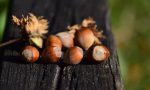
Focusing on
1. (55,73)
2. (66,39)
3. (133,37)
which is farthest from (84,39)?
(133,37)

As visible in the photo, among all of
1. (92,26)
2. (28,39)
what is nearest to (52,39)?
(28,39)

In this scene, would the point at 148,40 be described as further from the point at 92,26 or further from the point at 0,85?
the point at 0,85

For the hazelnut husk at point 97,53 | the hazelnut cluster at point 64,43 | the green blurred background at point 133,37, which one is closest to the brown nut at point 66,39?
the hazelnut cluster at point 64,43

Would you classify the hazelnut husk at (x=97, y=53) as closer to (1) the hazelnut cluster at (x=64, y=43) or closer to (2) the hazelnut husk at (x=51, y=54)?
(1) the hazelnut cluster at (x=64, y=43)

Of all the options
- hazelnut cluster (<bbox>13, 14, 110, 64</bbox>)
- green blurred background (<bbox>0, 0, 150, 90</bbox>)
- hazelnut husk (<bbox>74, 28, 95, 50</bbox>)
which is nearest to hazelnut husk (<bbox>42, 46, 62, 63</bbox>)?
hazelnut cluster (<bbox>13, 14, 110, 64</bbox>)

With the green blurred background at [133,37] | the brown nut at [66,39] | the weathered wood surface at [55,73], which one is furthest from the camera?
the green blurred background at [133,37]

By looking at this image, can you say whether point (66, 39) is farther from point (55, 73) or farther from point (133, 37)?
point (133, 37)
